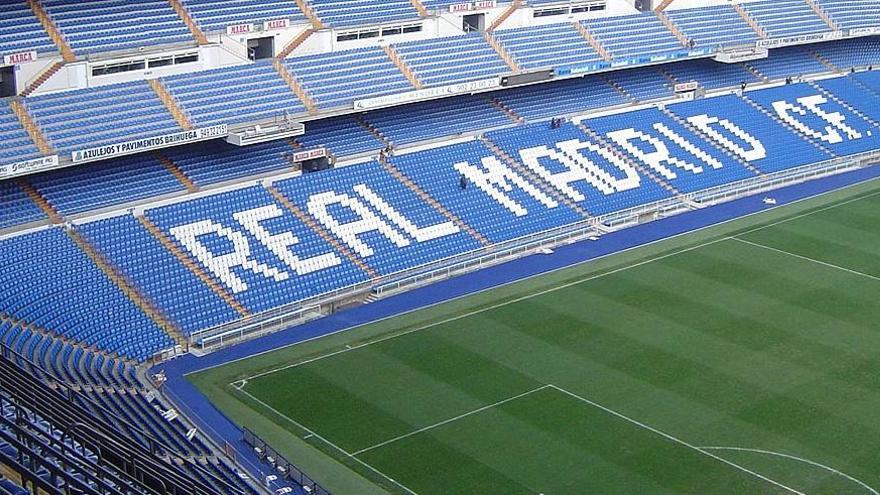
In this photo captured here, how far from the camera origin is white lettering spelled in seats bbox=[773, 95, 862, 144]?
5941 cm

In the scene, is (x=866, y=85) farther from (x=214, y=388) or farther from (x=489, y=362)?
(x=214, y=388)

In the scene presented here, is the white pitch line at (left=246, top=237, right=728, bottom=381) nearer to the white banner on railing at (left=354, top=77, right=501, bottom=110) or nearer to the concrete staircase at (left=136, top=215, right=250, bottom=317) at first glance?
the concrete staircase at (left=136, top=215, right=250, bottom=317)

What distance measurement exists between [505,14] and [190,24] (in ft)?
49.7

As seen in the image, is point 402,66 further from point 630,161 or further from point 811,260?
point 811,260

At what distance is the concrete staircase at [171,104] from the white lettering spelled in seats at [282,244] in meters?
3.53

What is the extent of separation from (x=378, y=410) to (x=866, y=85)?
41364 millimetres

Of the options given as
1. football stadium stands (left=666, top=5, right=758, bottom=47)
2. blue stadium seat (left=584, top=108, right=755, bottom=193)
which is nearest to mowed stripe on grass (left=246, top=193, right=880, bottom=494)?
blue stadium seat (left=584, top=108, right=755, bottom=193)

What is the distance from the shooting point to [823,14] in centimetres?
6569

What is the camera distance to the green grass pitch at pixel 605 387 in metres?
30.3

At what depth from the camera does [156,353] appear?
121 ft

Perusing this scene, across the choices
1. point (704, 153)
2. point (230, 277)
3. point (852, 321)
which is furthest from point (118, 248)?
point (704, 153)

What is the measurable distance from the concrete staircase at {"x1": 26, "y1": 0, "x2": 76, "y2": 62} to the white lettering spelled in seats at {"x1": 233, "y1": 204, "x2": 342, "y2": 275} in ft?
24.6

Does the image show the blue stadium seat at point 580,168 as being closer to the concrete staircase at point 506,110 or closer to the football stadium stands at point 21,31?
the concrete staircase at point 506,110

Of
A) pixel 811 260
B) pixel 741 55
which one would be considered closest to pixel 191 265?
pixel 811 260
